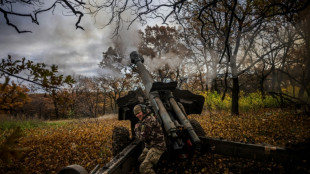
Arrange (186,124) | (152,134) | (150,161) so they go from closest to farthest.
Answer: (150,161) < (152,134) < (186,124)

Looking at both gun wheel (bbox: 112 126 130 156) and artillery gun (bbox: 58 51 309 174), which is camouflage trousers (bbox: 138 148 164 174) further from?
gun wheel (bbox: 112 126 130 156)

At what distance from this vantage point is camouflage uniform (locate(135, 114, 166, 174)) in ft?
11.2

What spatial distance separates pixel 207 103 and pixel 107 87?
23.0 meters

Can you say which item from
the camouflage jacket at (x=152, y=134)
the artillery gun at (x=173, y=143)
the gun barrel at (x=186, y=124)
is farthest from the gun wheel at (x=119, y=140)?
the gun barrel at (x=186, y=124)

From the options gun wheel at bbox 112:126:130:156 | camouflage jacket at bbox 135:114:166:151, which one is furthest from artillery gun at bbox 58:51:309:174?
camouflage jacket at bbox 135:114:166:151

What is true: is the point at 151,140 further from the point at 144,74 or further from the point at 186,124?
the point at 144,74

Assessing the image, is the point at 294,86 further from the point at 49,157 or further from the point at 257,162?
the point at 49,157

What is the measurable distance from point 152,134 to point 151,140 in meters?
0.14

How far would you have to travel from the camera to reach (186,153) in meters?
3.51

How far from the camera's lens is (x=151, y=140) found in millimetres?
3545

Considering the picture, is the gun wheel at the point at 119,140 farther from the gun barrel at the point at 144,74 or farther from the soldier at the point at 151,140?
the gun barrel at the point at 144,74

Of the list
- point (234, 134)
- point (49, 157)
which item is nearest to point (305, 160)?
point (234, 134)

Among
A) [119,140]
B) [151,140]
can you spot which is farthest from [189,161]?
[119,140]

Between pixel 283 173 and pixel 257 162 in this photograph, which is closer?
pixel 283 173
